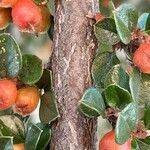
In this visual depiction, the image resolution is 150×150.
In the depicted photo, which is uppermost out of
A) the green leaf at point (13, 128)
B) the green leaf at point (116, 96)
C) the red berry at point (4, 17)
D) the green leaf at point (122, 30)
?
the red berry at point (4, 17)

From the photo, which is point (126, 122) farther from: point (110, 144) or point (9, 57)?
point (9, 57)

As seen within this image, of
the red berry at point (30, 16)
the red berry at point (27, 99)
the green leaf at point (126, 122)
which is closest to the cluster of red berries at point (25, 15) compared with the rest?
the red berry at point (30, 16)

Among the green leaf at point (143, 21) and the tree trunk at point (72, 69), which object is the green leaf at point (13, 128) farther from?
the green leaf at point (143, 21)

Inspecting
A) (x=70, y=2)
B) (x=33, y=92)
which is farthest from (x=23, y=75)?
(x=70, y=2)

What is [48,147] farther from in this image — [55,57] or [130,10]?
[130,10]

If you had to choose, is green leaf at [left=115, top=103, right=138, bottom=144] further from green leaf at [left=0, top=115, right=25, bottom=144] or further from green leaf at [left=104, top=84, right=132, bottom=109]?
green leaf at [left=0, top=115, right=25, bottom=144]

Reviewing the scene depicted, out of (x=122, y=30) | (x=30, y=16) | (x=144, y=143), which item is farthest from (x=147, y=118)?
(x=30, y=16)
